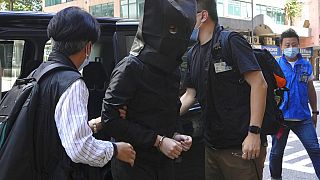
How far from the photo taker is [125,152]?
1.93 metres

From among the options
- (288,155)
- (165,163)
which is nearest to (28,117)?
(165,163)

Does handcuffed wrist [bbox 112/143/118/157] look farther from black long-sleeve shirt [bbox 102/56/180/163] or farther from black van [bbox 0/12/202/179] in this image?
black van [bbox 0/12/202/179]

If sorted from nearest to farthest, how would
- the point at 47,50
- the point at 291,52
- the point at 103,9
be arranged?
the point at 47,50 < the point at 291,52 < the point at 103,9

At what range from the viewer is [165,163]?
2168mm

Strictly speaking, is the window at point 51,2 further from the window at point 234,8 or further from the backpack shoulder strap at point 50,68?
the backpack shoulder strap at point 50,68

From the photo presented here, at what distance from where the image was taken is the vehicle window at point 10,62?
10.5 feet

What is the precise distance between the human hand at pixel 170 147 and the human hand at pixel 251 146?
53cm

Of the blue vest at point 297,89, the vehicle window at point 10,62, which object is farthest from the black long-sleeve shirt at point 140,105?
the blue vest at point 297,89

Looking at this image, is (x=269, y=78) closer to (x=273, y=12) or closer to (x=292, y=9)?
(x=273, y=12)

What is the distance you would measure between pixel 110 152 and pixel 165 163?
0.40 meters

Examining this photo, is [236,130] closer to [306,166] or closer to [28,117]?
[28,117]

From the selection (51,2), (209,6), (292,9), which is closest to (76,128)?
(209,6)

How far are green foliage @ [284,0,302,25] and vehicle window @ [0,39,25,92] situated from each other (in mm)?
38045

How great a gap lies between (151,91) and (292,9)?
39.2 metres
